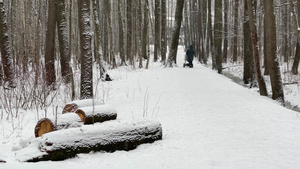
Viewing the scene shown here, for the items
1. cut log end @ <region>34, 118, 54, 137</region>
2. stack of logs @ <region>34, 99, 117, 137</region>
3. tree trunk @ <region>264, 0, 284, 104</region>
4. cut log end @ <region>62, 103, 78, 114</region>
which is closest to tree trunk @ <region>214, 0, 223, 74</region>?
tree trunk @ <region>264, 0, 284, 104</region>

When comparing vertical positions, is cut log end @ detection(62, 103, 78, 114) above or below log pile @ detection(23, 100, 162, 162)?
above

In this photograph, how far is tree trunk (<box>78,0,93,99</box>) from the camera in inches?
267

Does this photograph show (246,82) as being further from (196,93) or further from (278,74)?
(196,93)

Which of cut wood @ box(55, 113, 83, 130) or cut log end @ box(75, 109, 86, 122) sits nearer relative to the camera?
cut wood @ box(55, 113, 83, 130)

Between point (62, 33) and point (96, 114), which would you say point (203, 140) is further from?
point (62, 33)

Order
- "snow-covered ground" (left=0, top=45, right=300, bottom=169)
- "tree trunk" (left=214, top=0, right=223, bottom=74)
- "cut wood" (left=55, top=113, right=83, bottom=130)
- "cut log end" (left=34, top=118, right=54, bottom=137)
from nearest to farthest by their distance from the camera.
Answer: "snow-covered ground" (left=0, top=45, right=300, bottom=169)
"cut log end" (left=34, top=118, right=54, bottom=137)
"cut wood" (left=55, top=113, right=83, bottom=130)
"tree trunk" (left=214, top=0, right=223, bottom=74)

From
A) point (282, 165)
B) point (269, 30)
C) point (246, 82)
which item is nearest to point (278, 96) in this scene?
point (269, 30)

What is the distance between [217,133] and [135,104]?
3134 mm

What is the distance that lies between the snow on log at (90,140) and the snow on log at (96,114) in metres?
0.53

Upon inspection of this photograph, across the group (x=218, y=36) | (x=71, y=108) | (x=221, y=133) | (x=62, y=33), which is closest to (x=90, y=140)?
(x=71, y=108)

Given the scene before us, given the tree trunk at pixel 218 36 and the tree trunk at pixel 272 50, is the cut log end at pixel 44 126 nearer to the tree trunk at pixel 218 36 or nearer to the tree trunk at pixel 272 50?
the tree trunk at pixel 272 50

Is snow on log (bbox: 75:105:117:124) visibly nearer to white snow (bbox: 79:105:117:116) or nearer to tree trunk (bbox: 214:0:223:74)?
white snow (bbox: 79:105:117:116)

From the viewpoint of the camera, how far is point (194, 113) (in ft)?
19.1

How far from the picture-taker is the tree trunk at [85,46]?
6789mm
